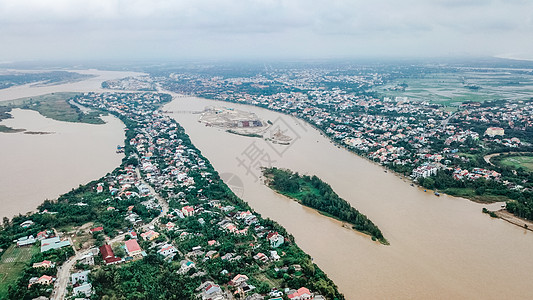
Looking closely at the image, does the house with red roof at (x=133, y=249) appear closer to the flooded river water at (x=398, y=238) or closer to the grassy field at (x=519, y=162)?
the flooded river water at (x=398, y=238)

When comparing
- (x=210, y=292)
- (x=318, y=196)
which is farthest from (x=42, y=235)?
(x=318, y=196)

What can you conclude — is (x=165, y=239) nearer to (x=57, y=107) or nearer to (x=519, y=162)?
(x=519, y=162)

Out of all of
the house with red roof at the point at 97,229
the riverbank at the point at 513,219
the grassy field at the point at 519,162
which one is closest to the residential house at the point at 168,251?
the house with red roof at the point at 97,229

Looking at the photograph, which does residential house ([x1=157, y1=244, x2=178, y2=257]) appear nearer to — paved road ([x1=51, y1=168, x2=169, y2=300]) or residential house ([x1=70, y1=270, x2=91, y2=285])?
paved road ([x1=51, y1=168, x2=169, y2=300])

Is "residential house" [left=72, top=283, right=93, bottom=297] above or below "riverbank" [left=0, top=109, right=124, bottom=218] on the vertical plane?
below

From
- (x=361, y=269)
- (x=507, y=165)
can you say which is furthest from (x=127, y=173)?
(x=507, y=165)

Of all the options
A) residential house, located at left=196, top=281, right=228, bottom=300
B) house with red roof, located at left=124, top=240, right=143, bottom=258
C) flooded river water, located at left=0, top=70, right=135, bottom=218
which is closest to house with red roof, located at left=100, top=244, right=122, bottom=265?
house with red roof, located at left=124, top=240, right=143, bottom=258
